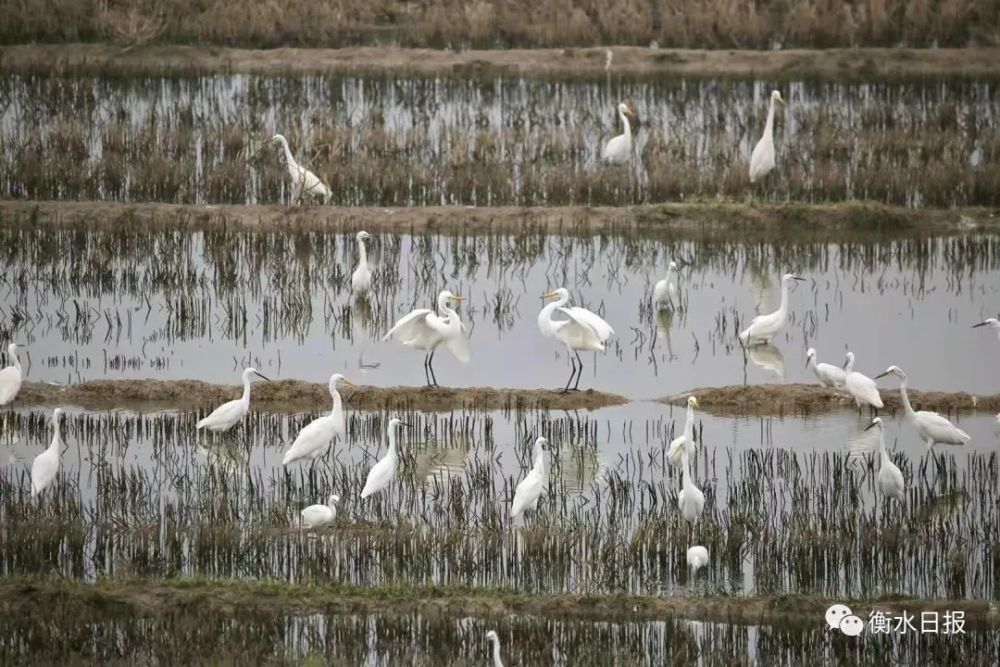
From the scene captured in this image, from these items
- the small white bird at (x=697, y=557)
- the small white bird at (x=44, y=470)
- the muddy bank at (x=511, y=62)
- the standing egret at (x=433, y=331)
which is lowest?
the small white bird at (x=697, y=557)

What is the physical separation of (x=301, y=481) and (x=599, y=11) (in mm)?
17248

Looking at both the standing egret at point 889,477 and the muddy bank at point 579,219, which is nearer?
the standing egret at point 889,477

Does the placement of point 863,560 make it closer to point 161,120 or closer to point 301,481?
point 301,481

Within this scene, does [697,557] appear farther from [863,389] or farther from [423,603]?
[863,389]

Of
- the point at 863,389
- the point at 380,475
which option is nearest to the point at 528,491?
the point at 380,475

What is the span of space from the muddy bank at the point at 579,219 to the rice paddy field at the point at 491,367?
0.05 m

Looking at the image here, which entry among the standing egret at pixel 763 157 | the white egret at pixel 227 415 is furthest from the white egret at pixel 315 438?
the standing egret at pixel 763 157

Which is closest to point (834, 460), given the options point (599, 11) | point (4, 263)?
point (4, 263)

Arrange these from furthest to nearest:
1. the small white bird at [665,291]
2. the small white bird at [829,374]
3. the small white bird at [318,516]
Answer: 1. the small white bird at [665,291]
2. the small white bird at [829,374]
3. the small white bird at [318,516]

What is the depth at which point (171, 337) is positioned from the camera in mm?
15180

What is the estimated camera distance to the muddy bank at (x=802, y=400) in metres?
13.4

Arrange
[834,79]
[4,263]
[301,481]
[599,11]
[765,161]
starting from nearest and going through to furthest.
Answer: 1. [301,481]
2. [4,263]
3. [765,161]
4. [834,79]
5. [599,11]

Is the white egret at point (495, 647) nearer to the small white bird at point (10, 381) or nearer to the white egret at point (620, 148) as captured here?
the small white bird at point (10, 381)

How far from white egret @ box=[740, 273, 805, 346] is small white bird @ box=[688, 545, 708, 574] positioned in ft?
16.3
